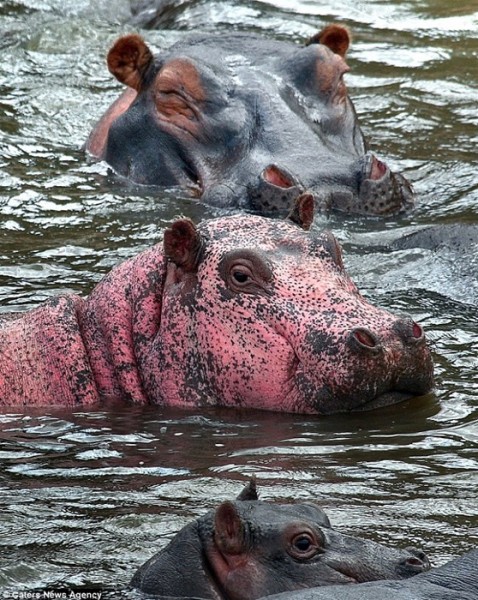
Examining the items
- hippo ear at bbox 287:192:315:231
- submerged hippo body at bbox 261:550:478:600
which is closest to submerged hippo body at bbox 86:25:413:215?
hippo ear at bbox 287:192:315:231

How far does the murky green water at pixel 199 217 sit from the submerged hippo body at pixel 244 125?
24cm

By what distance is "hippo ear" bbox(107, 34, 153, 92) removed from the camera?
12211 millimetres

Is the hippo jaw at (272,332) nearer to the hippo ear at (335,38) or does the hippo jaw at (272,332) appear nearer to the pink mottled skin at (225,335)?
the pink mottled skin at (225,335)

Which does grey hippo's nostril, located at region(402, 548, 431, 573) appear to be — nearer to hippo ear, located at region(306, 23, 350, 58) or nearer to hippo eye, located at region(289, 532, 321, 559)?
hippo eye, located at region(289, 532, 321, 559)

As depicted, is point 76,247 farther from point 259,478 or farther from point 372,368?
point 259,478

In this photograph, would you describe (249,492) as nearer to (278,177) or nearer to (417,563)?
(417,563)

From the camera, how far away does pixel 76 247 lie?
1064 cm

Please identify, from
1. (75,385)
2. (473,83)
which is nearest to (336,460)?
(75,385)

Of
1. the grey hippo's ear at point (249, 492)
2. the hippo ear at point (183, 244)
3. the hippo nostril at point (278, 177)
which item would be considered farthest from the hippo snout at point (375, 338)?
the hippo nostril at point (278, 177)

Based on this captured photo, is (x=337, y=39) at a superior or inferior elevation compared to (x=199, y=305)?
superior

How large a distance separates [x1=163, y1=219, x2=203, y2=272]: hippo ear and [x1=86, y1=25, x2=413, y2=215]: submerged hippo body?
3204 millimetres

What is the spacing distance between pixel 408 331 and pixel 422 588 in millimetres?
2671

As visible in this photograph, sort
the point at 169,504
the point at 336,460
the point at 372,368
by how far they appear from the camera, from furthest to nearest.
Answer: the point at 372,368, the point at 336,460, the point at 169,504

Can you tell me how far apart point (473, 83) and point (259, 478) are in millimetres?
8830
